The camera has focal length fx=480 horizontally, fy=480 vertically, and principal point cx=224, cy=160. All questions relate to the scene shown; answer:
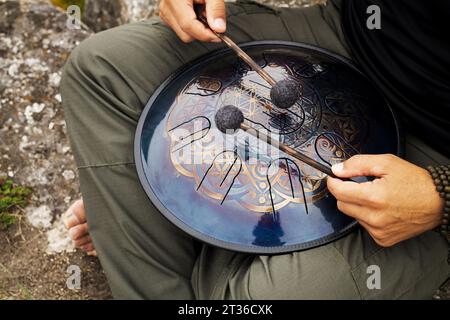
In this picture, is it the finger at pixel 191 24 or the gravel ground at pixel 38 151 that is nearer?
the finger at pixel 191 24

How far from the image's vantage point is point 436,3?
1.18 meters

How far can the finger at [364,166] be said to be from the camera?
1088 millimetres

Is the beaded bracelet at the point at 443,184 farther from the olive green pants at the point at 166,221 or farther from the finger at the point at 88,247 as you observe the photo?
the finger at the point at 88,247

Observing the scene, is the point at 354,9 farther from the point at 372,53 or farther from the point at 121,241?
the point at 121,241

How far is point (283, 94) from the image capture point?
1198mm

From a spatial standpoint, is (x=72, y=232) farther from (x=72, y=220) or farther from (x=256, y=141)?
(x=256, y=141)

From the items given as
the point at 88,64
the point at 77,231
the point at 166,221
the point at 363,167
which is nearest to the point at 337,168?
the point at 363,167

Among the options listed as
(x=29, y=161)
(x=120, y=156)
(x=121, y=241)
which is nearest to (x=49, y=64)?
(x=29, y=161)

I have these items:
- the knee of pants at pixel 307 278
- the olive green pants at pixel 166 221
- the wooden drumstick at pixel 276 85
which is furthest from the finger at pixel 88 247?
the wooden drumstick at pixel 276 85

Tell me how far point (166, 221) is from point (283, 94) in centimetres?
46

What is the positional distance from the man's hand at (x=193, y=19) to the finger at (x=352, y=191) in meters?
0.52

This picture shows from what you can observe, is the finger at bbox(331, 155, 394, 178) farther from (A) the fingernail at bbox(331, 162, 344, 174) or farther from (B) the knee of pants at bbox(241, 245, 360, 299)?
(B) the knee of pants at bbox(241, 245, 360, 299)
